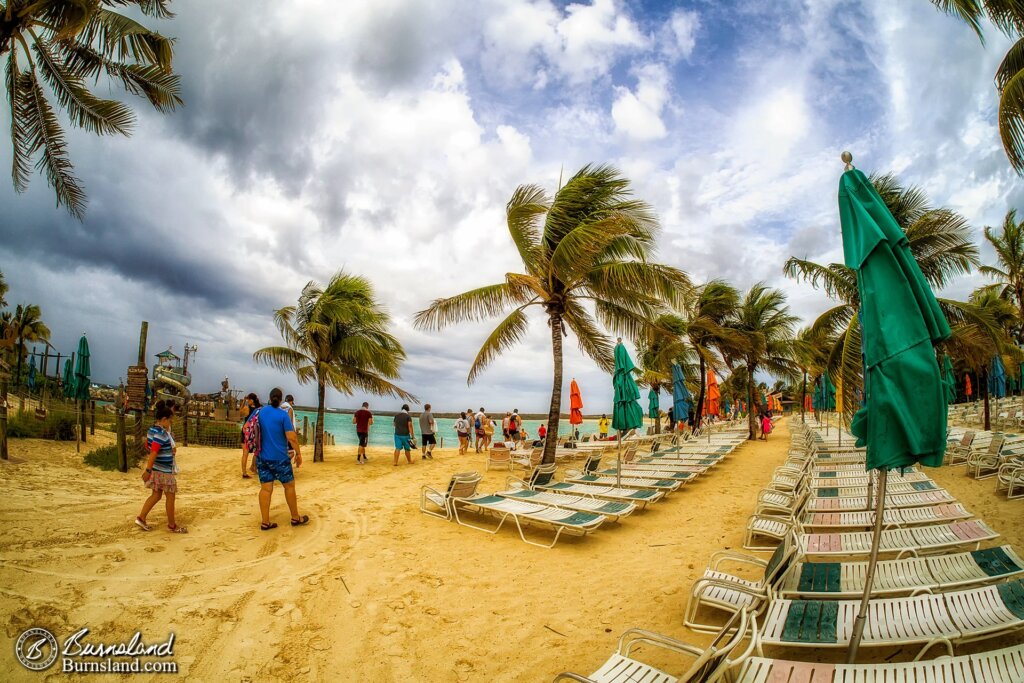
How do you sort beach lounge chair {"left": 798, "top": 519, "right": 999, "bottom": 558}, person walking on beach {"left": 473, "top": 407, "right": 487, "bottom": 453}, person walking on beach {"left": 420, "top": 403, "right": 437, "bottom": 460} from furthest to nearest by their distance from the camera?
1. person walking on beach {"left": 473, "top": 407, "right": 487, "bottom": 453}
2. person walking on beach {"left": 420, "top": 403, "right": 437, "bottom": 460}
3. beach lounge chair {"left": 798, "top": 519, "right": 999, "bottom": 558}

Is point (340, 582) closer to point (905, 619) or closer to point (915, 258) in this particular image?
point (905, 619)

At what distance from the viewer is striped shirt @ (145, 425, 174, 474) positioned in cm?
546

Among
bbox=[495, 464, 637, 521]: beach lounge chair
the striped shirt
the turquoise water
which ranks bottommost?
the turquoise water

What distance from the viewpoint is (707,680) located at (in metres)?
2.09

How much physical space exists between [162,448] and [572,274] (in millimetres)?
7914

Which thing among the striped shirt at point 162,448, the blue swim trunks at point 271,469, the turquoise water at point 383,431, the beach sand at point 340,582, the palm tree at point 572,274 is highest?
the palm tree at point 572,274

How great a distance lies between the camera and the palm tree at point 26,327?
22.8 m

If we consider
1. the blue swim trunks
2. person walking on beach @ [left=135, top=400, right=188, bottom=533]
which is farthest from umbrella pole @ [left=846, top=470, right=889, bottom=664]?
person walking on beach @ [left=135, top=400, right=188, bottom=533]

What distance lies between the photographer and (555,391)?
35.3ft

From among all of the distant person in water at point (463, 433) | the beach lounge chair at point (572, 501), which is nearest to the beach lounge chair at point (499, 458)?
the distant person in water at point (463, 433)

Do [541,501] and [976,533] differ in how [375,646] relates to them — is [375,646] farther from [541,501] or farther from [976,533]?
[976,533]

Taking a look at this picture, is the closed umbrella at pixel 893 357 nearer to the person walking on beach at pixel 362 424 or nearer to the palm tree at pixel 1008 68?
the palm tree at pixel 1008 68

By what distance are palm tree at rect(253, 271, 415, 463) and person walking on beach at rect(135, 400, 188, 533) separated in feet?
24.7

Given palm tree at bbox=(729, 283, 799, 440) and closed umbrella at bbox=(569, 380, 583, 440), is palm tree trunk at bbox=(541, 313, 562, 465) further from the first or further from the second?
palm tree at bbox=(729, 283, 799, 440)
